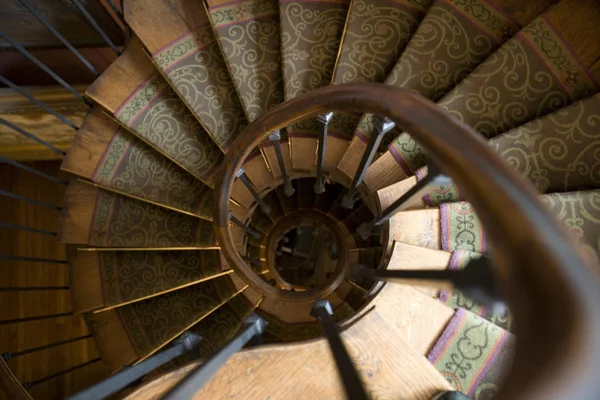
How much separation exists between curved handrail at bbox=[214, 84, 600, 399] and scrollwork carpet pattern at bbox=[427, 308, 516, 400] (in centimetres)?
114

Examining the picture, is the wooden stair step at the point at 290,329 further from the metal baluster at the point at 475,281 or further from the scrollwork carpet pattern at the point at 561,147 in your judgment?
the metal baluster at the point at 475,281

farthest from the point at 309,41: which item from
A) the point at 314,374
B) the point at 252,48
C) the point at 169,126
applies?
the point at 314,374

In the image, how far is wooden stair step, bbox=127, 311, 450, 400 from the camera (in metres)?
1.20

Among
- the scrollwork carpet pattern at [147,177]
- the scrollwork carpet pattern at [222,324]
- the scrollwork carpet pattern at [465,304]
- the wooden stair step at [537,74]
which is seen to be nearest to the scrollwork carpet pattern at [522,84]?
the wooden stair step at [537,74]

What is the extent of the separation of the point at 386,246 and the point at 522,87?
3.50ft

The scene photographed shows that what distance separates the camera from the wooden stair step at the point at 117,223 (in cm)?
279

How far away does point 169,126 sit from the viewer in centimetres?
274

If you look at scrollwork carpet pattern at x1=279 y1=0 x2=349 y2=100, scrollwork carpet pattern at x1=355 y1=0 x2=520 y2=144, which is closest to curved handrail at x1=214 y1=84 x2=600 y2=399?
scrollwork carpet pattern at x1=355 y1=0 x2=520 y2=144

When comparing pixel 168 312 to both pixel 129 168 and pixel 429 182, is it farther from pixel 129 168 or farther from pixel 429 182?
pixel 429 182

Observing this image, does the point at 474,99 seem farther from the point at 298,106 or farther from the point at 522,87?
the point at 298,106

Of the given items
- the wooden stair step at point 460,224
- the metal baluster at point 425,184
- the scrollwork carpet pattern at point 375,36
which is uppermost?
the scrollwork carpet pattern at point 375,36

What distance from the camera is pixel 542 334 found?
0.55 metres

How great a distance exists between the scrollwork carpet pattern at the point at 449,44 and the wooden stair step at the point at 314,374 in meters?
1.49

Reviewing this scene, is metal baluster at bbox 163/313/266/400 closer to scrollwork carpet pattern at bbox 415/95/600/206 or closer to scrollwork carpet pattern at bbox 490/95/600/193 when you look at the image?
scrollwork carpet pattern at bbox 415/95/600/206
